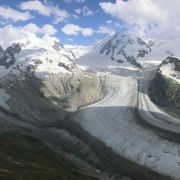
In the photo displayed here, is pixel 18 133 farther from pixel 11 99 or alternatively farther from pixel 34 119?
pixel 11 99

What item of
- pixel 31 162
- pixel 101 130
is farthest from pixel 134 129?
pixel 31 162

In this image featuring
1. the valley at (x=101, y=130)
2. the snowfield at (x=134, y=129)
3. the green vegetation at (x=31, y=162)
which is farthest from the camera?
the snowfield at (x=134, y=129)

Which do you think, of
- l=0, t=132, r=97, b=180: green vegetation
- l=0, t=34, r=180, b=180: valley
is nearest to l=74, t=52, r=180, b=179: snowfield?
l=0, t=34, r=180, b=180: valley

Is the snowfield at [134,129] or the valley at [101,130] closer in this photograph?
the valley at [101,130]

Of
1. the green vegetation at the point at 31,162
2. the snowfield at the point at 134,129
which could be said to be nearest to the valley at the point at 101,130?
the snowfield at the point at 134,129

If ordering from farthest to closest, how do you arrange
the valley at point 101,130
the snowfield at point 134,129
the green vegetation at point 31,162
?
the snowfield at point 134,129
the valley at point 101,130
the green vegetation at point 31,162

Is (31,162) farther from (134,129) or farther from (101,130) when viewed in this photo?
(134,129)

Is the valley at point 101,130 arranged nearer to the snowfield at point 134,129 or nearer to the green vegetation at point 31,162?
the snowfield at point 134,129

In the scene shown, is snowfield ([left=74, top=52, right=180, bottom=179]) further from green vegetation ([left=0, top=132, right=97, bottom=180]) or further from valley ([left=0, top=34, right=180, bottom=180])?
green vegetation ([left=0, top=132, right=97, bottom=180])
